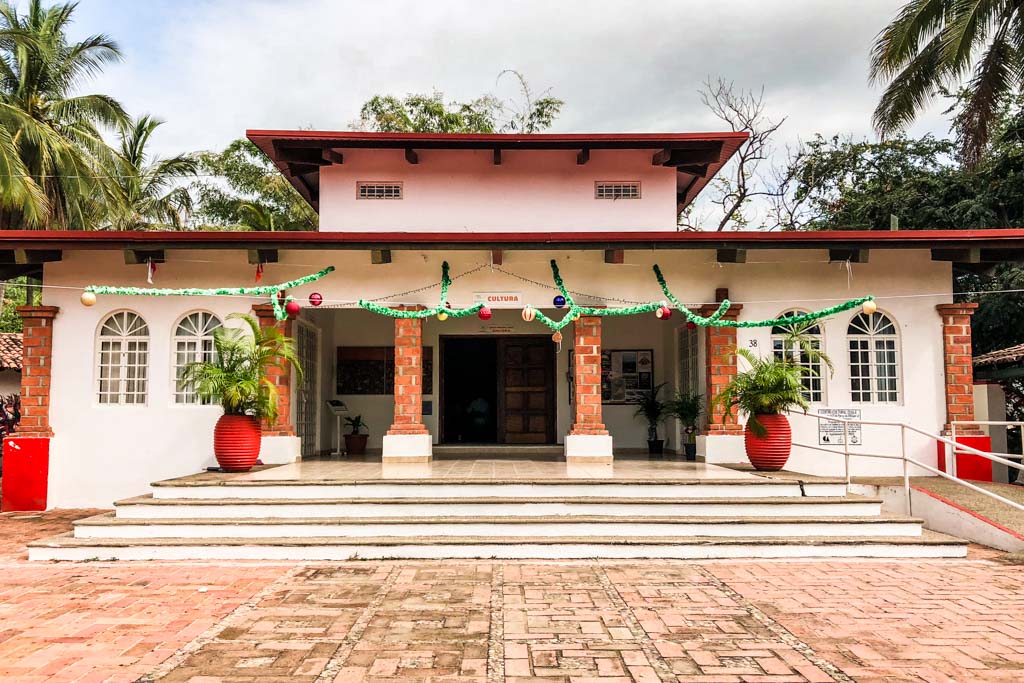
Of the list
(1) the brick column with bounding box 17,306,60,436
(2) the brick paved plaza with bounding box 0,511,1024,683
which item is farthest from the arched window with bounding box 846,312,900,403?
(1) the brick column with bounding box 17,306,60,436

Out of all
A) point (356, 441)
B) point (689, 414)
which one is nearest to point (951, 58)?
point (689, 414)

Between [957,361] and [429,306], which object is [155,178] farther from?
[957,361]

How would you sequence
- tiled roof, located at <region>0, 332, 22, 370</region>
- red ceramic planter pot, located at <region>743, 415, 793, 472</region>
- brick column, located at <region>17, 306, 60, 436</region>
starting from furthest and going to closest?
tiled roof, located at <region>0, 332, 22, 370</region> → brick column, located at <region>17, 306, 60, 436</region> → red ceramic planter pot, located at <region>743, 415, 793, 472</region>

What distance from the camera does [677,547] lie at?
7285 mm

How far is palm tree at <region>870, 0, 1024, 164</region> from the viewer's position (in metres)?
12.5

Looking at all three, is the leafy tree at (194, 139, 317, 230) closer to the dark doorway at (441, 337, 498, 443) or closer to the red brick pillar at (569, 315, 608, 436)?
the dark doorway at (441, 337, 498, 443)

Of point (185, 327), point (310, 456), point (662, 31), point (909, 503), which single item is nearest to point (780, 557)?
point (909, 503)

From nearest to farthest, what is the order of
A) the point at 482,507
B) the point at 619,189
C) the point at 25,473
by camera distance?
the point at 482,507 → the point at 25,473 → the point at 619,189

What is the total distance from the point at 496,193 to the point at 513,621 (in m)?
8.63

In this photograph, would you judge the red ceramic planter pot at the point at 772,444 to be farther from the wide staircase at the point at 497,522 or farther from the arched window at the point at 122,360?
the arched window at the point at 122,360

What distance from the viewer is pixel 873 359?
35.4ft

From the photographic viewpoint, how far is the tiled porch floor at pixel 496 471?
8453 millimetres

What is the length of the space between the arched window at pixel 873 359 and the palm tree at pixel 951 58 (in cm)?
477

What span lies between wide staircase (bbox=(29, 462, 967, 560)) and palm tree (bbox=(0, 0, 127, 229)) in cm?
1068
